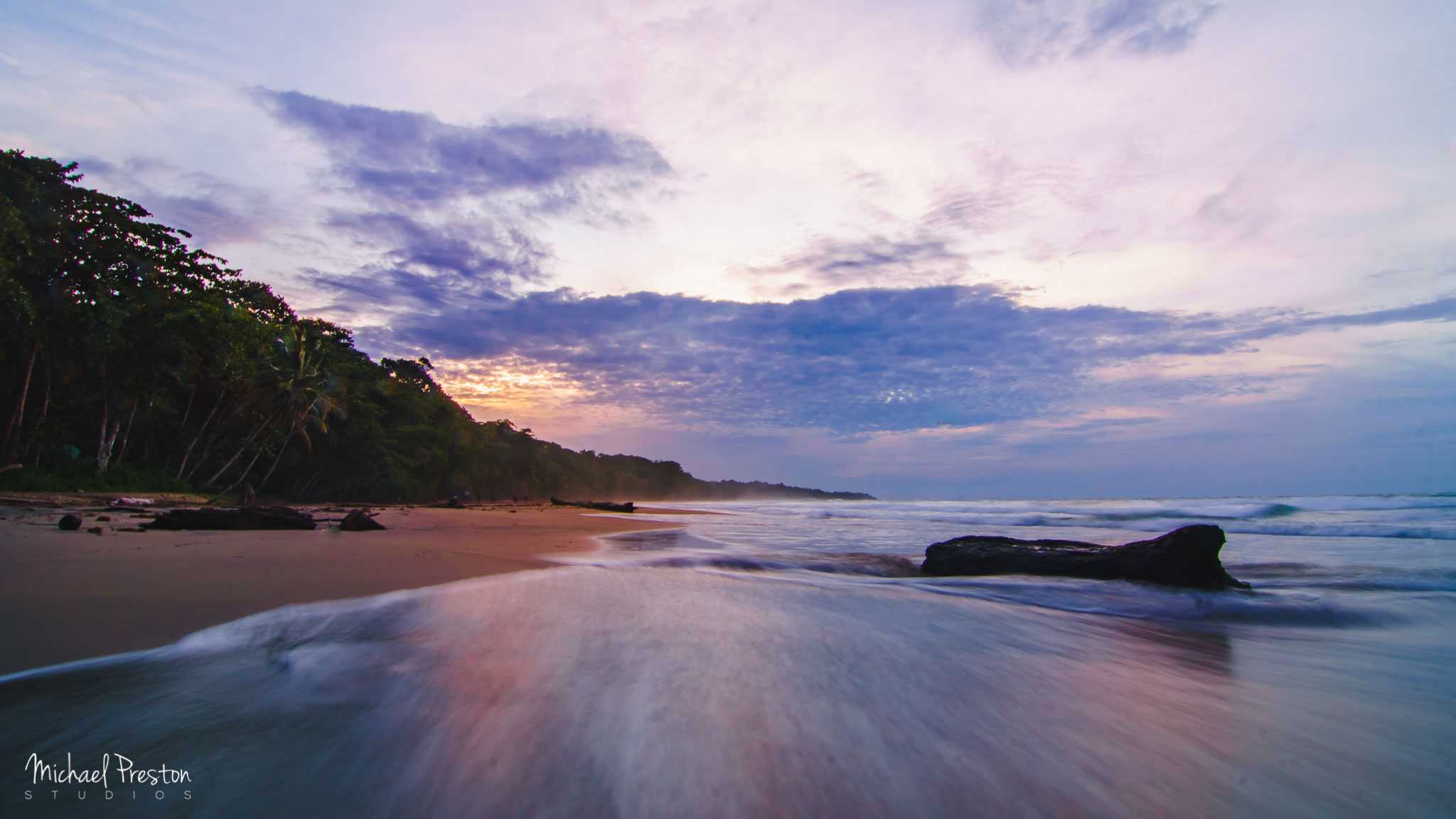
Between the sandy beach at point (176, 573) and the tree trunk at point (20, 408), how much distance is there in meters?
13.1

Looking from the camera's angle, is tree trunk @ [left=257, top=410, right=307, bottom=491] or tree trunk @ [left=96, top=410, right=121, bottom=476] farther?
tree trunk @ [left=257, top=410, right=307, bottom=491]

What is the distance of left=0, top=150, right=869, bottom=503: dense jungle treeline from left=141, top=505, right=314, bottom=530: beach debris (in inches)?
468

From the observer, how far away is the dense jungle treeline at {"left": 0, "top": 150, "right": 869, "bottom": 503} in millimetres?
16188

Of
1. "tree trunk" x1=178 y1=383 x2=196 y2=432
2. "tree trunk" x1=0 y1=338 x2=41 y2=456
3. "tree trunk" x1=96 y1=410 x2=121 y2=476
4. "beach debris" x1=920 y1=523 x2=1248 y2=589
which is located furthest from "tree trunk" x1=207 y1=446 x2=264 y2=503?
"beach debris" x1=920 y1=523 x2=1248 y2=589

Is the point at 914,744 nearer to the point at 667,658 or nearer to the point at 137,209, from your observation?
the point at 667,658

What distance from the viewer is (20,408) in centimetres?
1622

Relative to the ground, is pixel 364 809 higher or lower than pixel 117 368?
lower

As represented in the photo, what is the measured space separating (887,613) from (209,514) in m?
7.53

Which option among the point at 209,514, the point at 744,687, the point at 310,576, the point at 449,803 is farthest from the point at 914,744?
the point at 209,514

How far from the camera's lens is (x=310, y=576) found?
3707 millimetres

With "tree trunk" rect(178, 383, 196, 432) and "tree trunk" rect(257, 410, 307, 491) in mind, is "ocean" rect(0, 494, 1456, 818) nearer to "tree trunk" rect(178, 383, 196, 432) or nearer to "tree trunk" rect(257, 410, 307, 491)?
"tree trunk" rect(257, 410, 307, 491)

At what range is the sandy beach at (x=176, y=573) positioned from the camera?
2242 mm

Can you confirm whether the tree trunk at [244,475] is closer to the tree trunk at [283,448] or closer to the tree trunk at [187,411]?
the tree trunk at [283,448]

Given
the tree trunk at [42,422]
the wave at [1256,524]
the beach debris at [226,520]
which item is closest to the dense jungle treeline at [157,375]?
the tree trunk at [42,422]
